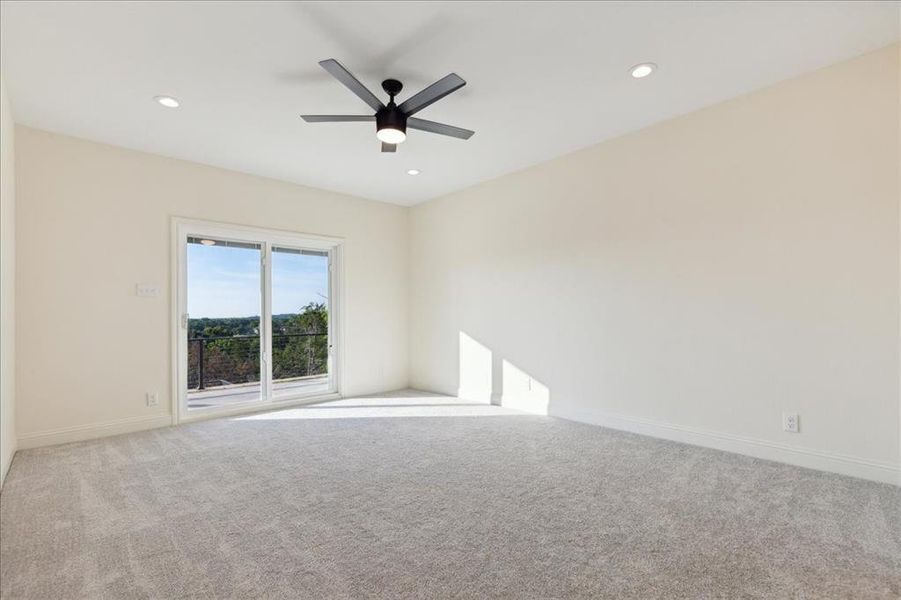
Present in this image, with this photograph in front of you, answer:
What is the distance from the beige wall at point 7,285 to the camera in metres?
2.77

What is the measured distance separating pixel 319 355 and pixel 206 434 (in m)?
1.82

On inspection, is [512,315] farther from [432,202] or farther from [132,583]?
Result: [132,583]

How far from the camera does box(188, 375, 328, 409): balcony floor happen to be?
15.5 ft

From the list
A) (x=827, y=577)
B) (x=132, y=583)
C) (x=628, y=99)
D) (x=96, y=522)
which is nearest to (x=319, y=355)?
(x=96, y=522)

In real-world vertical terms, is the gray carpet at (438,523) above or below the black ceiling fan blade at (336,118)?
below

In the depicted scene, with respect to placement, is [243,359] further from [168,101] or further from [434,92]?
[434,92]

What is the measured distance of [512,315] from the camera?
491cm

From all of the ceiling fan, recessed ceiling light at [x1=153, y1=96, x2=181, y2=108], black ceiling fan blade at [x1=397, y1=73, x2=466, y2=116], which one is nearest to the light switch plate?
recessed ceiling light at [x1=153, y1=96, x2=181, y2=108]

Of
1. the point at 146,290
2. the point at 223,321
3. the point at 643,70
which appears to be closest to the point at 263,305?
the point at 223,321

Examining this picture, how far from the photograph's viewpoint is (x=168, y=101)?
10.5 feet

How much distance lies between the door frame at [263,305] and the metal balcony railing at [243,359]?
0.13 m

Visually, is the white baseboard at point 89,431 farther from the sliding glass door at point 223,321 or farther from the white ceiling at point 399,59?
the white ceiling at point 399,59

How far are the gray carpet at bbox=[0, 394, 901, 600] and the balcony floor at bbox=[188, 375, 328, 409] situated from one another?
1.14 m

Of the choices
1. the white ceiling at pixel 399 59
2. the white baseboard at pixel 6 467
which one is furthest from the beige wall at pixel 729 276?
the white baseboard at pixel 6 467
